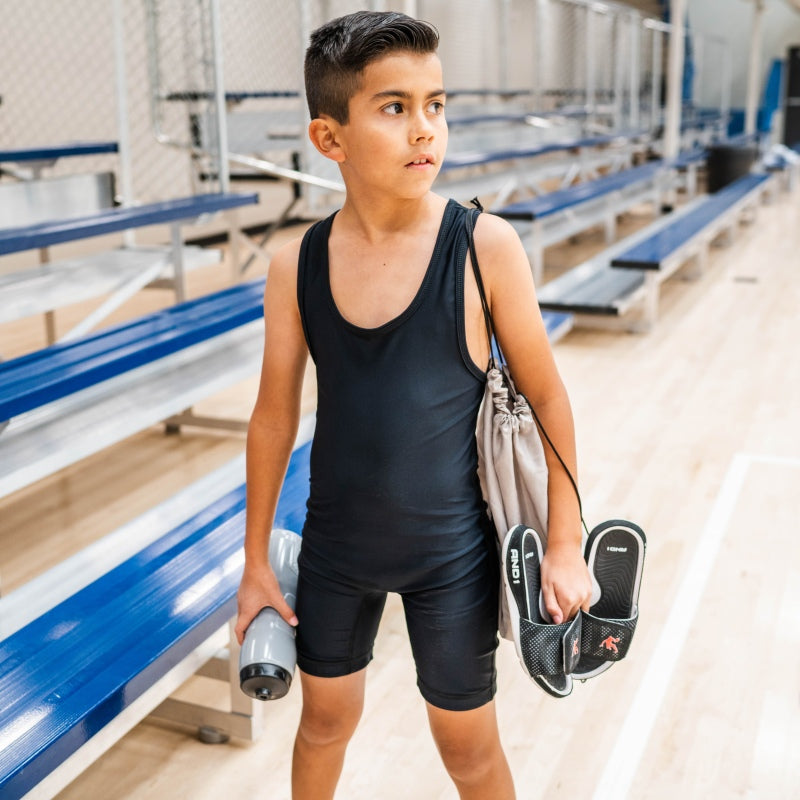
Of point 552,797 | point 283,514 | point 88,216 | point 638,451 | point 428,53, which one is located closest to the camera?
point 428,53

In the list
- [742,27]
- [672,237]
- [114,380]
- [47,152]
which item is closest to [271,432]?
[114,380]

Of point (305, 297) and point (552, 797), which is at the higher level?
point (305, 297)

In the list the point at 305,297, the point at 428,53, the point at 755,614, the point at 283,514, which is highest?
the point at 428,53

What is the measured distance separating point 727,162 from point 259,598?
32.8ft

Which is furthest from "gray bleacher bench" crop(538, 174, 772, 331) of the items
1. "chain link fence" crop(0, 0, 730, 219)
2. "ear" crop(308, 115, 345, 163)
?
"ear" crop(308, 115, 345, 163)

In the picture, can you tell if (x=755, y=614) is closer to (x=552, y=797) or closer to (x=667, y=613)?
(x=667, y=613)

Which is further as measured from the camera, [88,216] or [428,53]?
[88,216]

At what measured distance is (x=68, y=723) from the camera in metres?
1.29

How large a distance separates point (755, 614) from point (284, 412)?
64.4 inches

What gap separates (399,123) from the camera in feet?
3.41

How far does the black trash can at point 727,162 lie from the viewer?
1008 cm

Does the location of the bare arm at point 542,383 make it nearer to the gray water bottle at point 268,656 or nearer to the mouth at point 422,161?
the mouth at point 422,161

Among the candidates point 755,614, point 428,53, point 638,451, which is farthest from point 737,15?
point 428,53

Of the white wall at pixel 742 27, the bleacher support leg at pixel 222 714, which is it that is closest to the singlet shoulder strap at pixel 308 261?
the bleacher support leg at pixel 222 714
